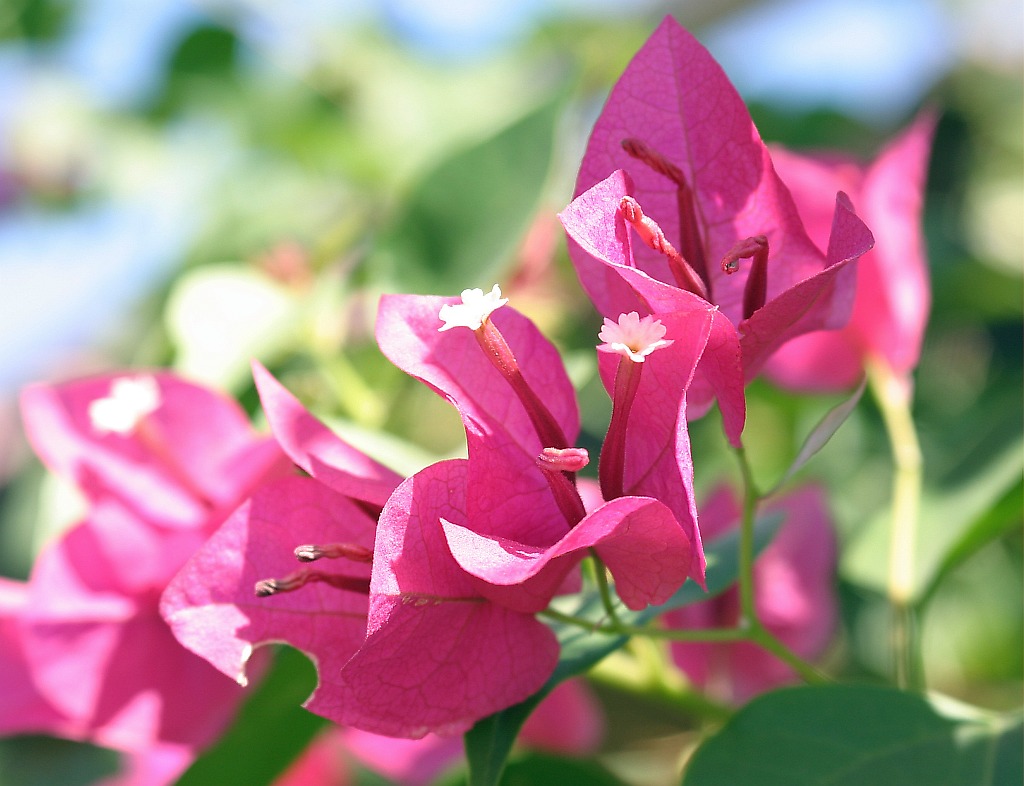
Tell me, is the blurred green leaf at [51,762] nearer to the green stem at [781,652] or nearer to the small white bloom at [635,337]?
the green stem at [781,652]

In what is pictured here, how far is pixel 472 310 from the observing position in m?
0.38

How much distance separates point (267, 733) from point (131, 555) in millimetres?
111

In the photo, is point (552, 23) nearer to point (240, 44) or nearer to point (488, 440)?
point (240, 44)

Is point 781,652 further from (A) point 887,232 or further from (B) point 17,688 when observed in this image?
(B) point 17,688

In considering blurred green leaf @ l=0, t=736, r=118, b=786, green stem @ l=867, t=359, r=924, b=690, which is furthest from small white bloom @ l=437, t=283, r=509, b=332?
blurred green leaf @ l=0, t=736, r=118, b=786

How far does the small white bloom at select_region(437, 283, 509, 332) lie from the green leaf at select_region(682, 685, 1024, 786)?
7.9 inches

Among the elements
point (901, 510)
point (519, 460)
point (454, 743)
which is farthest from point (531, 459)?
point (454, 743)

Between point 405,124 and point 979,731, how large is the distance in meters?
0.96

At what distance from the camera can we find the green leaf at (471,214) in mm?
723

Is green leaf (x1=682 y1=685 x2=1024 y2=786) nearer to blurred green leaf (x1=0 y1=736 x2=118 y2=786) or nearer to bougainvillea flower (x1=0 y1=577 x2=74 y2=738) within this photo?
bougainvillea flower (x1=0 y1=577 x2=74 y2=738)

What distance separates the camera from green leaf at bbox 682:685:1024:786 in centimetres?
43

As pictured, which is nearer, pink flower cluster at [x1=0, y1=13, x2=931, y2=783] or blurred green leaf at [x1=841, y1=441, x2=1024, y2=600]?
pink flower cluster at [x1=0, y1=13, x2=931, y2=783]

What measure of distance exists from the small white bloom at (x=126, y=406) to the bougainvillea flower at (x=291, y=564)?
179mm

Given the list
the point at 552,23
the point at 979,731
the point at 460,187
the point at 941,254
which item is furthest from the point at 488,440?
the point at 552,23
